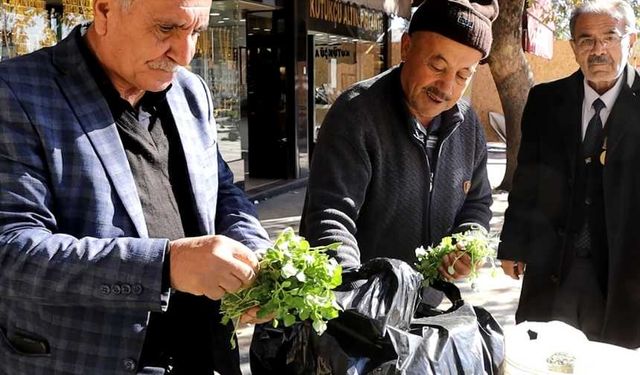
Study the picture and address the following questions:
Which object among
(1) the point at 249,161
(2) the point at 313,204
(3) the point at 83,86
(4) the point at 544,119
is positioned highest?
(3) the point at 83,86

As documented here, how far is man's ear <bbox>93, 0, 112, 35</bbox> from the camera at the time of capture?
1588 millimetres

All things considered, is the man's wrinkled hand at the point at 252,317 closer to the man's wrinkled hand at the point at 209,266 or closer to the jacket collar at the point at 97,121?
the man's wrinkled hand at the point at 209,266

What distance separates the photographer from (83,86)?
1631 millimetres

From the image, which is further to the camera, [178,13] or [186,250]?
[178,13]

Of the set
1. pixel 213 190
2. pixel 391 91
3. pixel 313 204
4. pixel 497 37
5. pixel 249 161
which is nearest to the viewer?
pixel 213 190

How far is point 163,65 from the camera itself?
1618 millimetres

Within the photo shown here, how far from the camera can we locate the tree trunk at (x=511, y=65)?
9375 mm

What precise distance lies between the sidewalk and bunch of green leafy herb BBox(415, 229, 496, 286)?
15 centimetres

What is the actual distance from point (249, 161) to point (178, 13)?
9971mm

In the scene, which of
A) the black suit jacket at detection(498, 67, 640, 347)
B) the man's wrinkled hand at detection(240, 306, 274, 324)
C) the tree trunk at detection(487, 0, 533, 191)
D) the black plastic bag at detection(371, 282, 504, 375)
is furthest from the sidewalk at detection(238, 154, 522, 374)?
the tree trunk at detection(487, 0, 533, 191)

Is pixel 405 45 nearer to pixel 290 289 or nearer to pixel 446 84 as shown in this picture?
pixel 446 84

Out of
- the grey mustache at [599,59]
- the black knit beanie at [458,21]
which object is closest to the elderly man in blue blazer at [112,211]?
the black knit beanie at [458,21]

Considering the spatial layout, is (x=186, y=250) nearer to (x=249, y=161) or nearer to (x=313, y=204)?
(x=313, y=204)

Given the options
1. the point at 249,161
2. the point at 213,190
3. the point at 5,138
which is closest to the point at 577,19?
the point at 213,190
